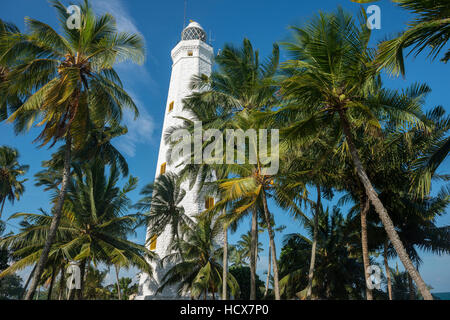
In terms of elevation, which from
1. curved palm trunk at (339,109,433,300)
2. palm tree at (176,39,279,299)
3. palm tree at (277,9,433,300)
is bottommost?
curved palm trunk at (339,109,433,300)

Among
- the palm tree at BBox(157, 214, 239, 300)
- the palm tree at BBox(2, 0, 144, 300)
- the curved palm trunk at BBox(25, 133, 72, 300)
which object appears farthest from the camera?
the palm tree at BBox(157, 214, 239, 300)

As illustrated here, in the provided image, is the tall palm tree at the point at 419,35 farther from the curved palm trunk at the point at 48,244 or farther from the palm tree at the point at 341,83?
the curved palm trunk at the point at 48,244

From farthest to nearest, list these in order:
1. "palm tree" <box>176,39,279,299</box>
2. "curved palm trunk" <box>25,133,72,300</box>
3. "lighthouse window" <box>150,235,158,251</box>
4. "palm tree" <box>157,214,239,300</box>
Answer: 1. "lighthouse window" <box>150,235,158,251</box>
2. "palm tree" <box>157,214,239,300</box>
3. "palm tree" <box>176,39,279,299</box>
4. "curved palm trunk" <box>25,133,72,300</box>

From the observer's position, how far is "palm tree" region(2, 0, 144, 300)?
1087 centimetres

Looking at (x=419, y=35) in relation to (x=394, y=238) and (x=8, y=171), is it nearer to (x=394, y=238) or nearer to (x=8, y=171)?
(x=394, y=238)

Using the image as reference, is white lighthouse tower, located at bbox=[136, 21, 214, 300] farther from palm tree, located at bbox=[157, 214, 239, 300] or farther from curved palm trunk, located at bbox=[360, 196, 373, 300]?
curved palm trunk, located at bbox=[360, 196, 373, 300]

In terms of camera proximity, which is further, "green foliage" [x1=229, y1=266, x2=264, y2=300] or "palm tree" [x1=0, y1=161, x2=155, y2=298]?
"green foliage" [x1=229, y1=266, x2=264, y2=300]

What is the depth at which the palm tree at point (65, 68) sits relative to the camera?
35.7ft

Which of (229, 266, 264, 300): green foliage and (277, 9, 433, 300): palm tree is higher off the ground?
(277, 9, 433, 300): palm tree

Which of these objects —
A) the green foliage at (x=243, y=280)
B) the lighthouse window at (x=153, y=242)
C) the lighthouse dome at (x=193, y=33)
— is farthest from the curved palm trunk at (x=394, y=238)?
the lighthouse dome at (x=193, y=33)

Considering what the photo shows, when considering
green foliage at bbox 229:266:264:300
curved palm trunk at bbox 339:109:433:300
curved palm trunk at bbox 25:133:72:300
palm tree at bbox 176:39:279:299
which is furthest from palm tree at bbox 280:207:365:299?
curved palm trunk at bbox 25:133:72:300

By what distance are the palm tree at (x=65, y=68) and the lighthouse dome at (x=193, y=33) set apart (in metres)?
19.1

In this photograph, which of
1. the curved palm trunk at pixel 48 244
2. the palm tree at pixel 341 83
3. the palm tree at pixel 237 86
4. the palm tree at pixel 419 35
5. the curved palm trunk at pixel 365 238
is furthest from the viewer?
the palm tree at pixel 237 86
